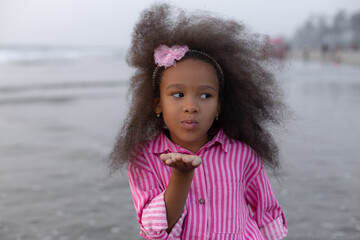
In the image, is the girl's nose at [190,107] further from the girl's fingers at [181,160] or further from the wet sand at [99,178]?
the wet sand at [99,178]

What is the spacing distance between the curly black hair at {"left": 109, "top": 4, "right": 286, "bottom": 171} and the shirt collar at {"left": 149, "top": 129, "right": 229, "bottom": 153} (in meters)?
0.06

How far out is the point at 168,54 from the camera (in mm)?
2002

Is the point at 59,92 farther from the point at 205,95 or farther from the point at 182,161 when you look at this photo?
the point at 182,161

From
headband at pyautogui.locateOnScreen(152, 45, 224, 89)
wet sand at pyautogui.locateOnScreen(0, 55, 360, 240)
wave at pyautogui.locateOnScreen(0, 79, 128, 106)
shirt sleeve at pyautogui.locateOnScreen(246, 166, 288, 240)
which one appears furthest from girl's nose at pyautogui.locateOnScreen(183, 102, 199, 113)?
wave at pyautogui.locateOnScreen(0, 79, 128, 106)

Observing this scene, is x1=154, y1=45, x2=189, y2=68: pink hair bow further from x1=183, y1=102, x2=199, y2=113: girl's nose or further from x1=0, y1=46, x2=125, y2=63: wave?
x1=0, y1=46, x2=125, y2=63: wave

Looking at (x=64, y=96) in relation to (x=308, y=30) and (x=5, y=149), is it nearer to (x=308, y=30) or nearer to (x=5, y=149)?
(x=5, y=149)

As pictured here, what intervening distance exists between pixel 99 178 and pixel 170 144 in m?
3.65

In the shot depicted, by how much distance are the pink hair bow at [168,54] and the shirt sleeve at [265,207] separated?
0.65 m

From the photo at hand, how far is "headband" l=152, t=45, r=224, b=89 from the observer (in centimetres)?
198

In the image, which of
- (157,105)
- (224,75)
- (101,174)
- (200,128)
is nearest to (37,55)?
(101,174)

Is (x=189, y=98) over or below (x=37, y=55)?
below

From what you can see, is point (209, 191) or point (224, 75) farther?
point (224, 75)

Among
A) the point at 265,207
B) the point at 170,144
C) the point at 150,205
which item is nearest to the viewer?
the point at 150,205

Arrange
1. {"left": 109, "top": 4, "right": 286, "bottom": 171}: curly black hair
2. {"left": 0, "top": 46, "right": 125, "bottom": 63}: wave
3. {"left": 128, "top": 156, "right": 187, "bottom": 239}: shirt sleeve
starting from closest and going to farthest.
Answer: {"left": 128, "top": 156, "right": 187, "bottom": 239}: shirt sleeve
{"left": 109, "top": 4, "right": 286, "bottom": 171}: curly black hair
{"left": 0, "top": 46, "right": 125, "bottom": 63}: wave
